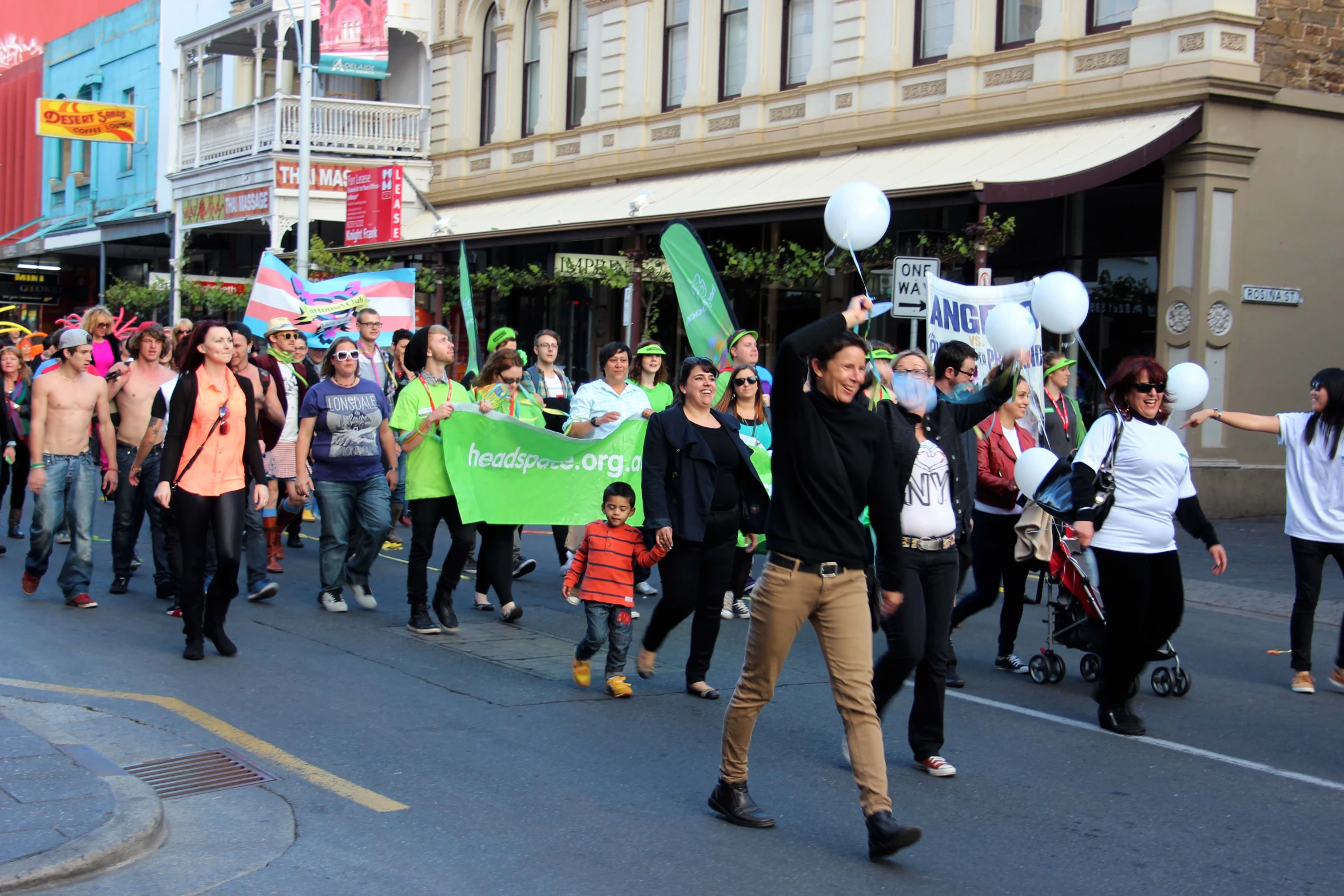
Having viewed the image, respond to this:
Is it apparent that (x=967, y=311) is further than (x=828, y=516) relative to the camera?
Yes

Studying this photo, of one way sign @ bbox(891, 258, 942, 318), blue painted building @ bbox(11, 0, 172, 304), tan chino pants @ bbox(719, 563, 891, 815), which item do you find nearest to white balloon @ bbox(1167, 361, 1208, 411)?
tan chino pants @ bbox(719, 563, 891, 815)

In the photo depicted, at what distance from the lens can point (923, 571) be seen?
6.06m

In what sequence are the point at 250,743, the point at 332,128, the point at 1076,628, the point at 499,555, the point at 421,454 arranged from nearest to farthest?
1. the point at 250,743
2. the point at 1076,628
3. the point at 421,454
4. the point at 499,555
5. the point at 332,128

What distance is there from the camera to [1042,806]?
5.68m

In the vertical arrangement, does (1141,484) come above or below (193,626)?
above

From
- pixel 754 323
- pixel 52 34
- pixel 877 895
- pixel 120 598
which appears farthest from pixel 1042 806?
pixel 52 34

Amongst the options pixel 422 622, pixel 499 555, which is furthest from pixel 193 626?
A: pixel 499 555

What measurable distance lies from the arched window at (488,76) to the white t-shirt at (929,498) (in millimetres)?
23724

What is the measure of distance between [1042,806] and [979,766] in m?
0.62

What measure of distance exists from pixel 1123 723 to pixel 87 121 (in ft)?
118

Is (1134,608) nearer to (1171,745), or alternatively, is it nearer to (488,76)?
(1171,745)

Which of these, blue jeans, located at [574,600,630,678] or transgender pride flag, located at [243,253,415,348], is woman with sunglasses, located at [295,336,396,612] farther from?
transgender pride flag, located at [243,253,415,348]

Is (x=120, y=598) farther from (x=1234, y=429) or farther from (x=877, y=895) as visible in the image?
(x=1234, y=429)

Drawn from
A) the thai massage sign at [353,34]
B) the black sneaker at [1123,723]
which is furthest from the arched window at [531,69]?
the black sneaker at [1123,723]
